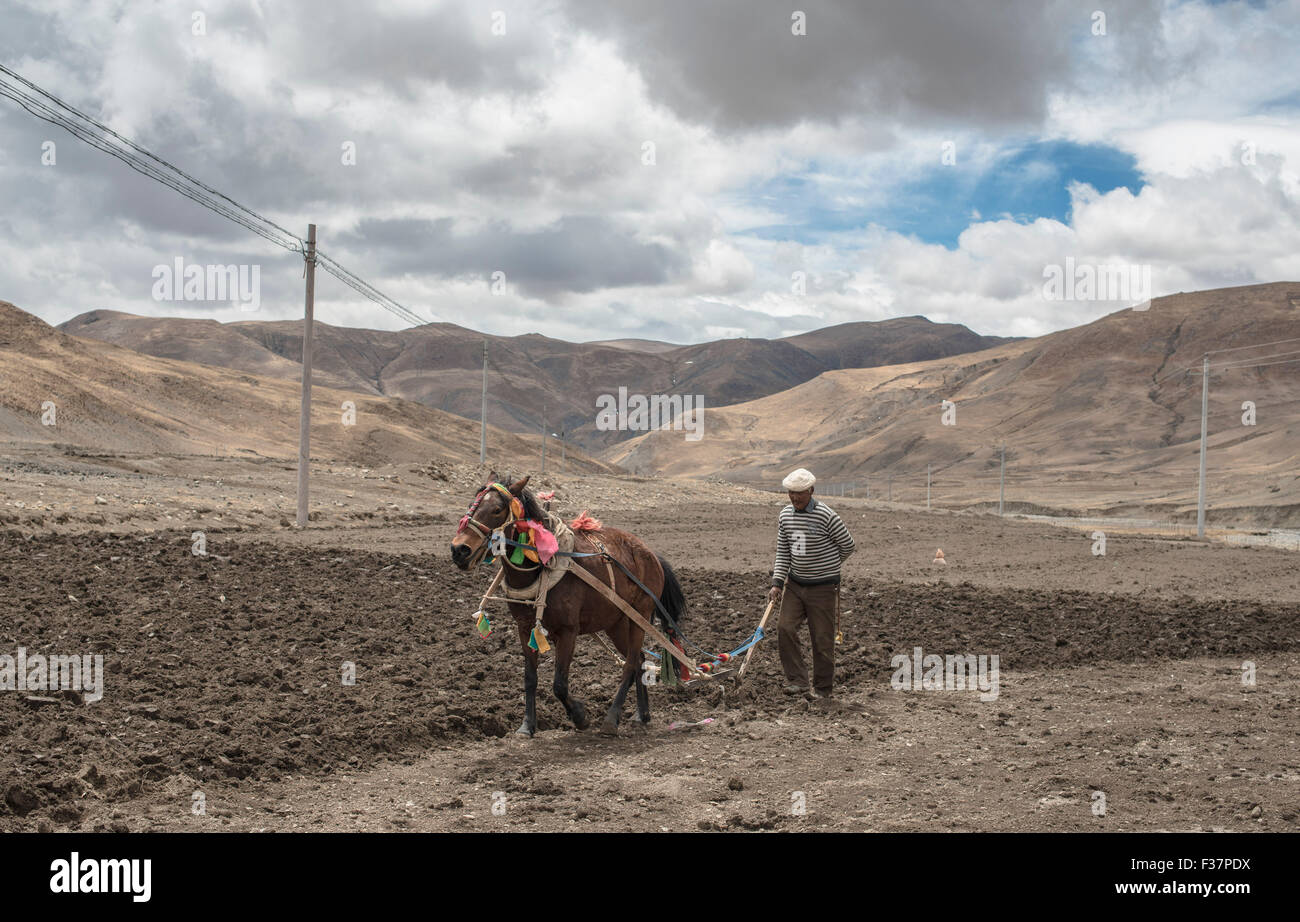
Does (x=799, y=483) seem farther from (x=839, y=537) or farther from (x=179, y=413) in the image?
(x=179, y=413)

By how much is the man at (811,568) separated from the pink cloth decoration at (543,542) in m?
2.40

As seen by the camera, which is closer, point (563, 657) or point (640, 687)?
point (563, 657)

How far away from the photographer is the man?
30.9 ft

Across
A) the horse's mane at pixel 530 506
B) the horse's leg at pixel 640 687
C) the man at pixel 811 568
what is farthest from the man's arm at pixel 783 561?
the horse's mane at pixel 530 506

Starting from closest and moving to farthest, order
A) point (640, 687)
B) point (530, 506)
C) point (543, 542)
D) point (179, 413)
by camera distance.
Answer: point (543, 542)
point (530, 506)
point (640, 687)
point (179, 413)

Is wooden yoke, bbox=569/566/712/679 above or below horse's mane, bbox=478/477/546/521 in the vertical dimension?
below

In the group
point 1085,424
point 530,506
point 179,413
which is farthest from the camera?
point 1085,424

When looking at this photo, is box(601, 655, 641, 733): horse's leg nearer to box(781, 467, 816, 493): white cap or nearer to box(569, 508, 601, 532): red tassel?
box(569, 508, 601, 532): red tassel

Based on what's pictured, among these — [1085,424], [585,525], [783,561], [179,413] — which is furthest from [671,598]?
[1085,424]

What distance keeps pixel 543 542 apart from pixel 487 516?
1.61 ft

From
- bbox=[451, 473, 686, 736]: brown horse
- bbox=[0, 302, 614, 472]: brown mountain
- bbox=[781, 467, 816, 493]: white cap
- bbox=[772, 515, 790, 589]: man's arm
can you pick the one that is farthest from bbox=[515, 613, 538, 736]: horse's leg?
bbox=[0, 302, 614, 472]: brown mountain

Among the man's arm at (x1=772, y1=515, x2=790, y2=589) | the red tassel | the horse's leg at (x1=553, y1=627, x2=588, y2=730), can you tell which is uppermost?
the red tassel

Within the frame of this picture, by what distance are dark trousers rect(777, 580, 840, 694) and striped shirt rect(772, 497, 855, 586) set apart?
121mm

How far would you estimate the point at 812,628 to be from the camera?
959 centimetres
